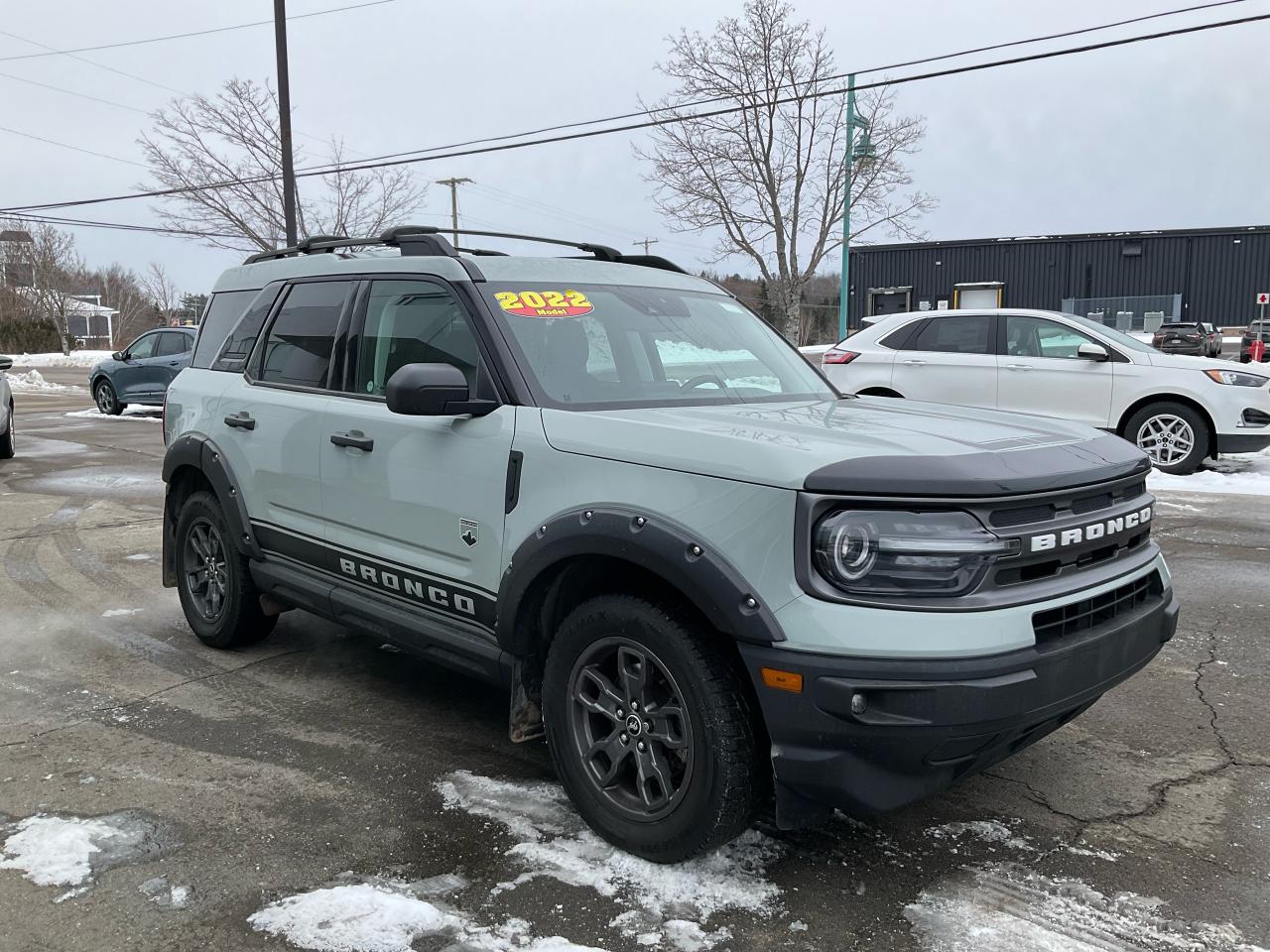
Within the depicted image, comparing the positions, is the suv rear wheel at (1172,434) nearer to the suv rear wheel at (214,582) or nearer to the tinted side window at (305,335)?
the tinted side window at (305,335)

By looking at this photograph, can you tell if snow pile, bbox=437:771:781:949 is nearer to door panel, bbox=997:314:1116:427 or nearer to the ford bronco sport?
the ford bronco sport

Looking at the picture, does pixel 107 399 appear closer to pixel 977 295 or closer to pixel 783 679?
pixel 783 679

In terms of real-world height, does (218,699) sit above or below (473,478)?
below

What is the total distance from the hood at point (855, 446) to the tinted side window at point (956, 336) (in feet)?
26.4

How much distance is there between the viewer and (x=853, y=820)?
3.24m

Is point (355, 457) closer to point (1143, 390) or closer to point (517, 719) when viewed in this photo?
point (517, 719)

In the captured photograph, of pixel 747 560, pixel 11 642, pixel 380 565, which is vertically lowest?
pixel 11 642

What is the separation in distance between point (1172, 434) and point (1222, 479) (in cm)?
66

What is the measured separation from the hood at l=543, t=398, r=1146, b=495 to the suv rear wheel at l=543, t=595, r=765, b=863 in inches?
18.9

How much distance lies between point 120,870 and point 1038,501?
9.42 ft

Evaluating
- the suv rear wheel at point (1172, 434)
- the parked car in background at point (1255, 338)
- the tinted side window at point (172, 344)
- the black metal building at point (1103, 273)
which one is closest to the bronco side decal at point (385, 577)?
the suv rear wheel at point (1172, 434)

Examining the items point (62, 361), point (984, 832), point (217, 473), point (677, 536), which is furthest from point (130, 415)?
point (62, 361)

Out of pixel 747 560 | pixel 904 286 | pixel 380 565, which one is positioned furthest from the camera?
pixel 904 286

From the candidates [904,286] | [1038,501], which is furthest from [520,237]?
[904,286]
